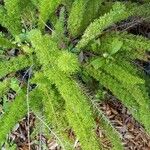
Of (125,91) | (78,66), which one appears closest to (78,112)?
(78,66)

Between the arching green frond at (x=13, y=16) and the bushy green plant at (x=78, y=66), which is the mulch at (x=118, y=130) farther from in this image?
the arching green frond at (x=13, y=16)

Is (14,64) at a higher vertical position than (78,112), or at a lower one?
higher

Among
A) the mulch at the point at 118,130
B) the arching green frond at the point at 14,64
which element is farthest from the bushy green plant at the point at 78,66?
the mulch at the point at 118,130

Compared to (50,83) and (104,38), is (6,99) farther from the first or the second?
(104,38)

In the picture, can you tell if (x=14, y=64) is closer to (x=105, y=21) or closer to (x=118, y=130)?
(x=105, y=21)

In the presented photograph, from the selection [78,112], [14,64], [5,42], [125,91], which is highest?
[5,42]

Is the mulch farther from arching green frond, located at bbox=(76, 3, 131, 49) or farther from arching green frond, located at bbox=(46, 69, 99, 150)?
arching green frond, located at bbox=(76, 3, 131, 49)

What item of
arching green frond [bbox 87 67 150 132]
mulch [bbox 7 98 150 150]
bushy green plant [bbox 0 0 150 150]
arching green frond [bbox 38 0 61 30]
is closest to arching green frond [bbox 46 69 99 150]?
bushy green plant [bbox 0 0 150 150]

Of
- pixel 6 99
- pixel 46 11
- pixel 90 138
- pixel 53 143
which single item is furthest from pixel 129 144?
pixel 46 11
